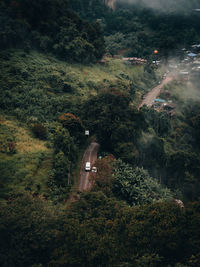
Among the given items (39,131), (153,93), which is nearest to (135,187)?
(39,131)

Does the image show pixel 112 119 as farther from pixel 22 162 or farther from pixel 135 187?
pixel 22 162

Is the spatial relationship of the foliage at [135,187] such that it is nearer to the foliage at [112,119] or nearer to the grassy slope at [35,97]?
the foliage at [112,119]

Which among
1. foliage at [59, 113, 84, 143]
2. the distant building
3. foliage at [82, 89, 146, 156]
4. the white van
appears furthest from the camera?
the distant building

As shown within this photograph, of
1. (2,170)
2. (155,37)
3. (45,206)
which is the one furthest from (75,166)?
(155,37)

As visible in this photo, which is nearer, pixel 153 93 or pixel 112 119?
pixel 112 119

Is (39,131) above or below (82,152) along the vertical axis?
above

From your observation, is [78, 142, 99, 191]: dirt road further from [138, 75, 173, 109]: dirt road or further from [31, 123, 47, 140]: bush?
[138, 75, 173, 109]: dirt road

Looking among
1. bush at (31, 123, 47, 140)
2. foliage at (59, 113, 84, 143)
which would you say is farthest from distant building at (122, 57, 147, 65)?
bush at (31, 123, 47, 140)
